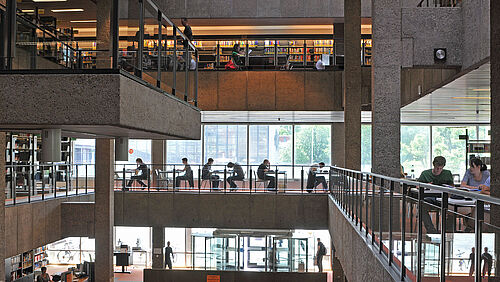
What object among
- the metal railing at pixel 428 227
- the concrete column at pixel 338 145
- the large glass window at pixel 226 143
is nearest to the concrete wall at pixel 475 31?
the metal railing at pixel 428 227

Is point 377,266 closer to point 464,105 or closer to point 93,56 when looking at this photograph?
point 93,56

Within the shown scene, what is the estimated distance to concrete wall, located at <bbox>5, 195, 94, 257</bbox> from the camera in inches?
398

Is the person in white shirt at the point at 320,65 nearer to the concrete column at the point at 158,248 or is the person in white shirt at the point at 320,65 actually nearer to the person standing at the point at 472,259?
the concrete column at the point at 158,248

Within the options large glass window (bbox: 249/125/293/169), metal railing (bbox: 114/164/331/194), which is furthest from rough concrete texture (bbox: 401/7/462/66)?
large glass window (bbox: 249/125/293/169)

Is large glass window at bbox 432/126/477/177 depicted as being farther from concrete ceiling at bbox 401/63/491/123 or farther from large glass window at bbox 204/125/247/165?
large glass window at bbox 204/125/247/165

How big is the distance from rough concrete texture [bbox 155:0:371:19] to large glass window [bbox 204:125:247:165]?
277 inches

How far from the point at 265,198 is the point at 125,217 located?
13.0 ft

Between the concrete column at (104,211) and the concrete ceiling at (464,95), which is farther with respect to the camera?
the concrete column at (104,211)

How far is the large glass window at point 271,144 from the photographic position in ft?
75.4

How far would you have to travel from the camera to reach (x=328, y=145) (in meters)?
22.9

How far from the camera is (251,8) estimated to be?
17.0 metres

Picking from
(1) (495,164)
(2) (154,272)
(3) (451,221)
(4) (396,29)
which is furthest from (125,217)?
(3) (451,221)

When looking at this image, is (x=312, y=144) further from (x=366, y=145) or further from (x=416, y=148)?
(x=416, y=148)

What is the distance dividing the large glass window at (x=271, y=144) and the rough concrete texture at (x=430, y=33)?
14.1 m
